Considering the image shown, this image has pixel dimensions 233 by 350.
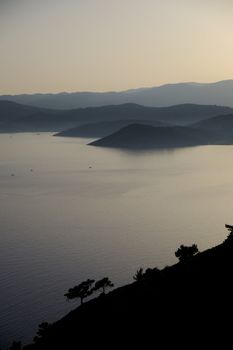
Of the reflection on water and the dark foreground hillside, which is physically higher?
the dark foreground hillside

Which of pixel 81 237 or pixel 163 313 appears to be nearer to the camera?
pixel 163 313

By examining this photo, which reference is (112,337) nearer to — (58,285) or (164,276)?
(164,276)

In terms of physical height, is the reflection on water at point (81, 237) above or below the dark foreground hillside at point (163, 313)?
below

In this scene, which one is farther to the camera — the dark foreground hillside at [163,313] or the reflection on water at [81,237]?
the reflection on water at [81,237]

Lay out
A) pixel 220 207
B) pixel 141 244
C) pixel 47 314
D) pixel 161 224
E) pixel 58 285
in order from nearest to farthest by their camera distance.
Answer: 1. pixel 47 314
2. pixel 58 285
3. pixel 141 244
4. pixel 161 224
5. pixel 220 207

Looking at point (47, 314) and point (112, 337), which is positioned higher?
point (112, 337)

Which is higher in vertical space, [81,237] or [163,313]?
[163,313]

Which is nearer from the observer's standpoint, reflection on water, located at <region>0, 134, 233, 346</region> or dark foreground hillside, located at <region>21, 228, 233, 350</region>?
dark foreground hillside, located at <region>21, 228, 233, 350</region>

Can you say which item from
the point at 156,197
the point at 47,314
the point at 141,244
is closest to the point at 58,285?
the point at 47,314
